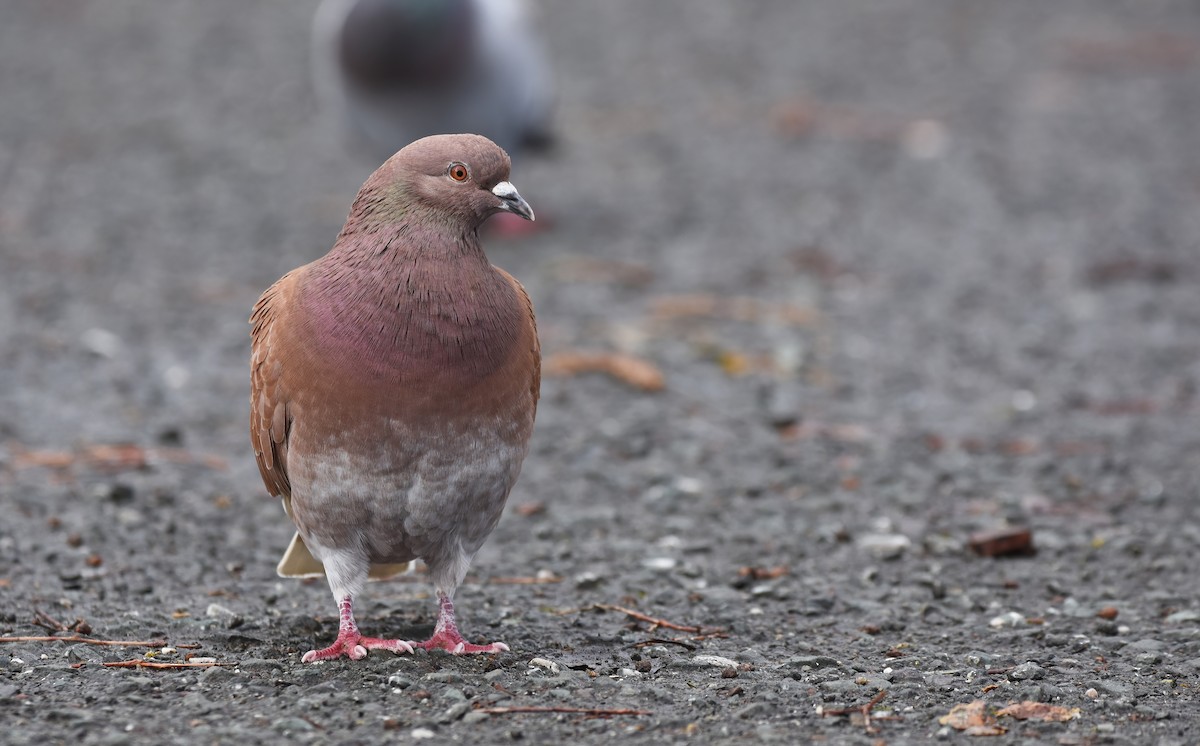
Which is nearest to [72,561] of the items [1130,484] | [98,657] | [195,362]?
[98,657]

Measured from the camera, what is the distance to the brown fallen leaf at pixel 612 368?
755 centimetres

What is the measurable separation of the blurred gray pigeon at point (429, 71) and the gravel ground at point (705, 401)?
0.81 meters

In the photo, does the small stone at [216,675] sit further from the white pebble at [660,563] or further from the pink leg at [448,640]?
the white pebble at [660,563]

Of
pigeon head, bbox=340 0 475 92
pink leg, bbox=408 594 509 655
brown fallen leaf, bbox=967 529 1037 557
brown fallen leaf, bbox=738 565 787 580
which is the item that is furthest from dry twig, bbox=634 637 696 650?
pigeon head, bbox=340 0 475 92

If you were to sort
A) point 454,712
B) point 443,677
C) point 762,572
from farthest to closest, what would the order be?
point 762,572 → point 443,677 → point 454,712

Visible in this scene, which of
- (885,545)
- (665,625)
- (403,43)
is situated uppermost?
(403,43)

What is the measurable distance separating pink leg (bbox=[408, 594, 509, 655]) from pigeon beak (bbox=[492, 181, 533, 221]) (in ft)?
3.87

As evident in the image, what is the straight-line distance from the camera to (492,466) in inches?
164

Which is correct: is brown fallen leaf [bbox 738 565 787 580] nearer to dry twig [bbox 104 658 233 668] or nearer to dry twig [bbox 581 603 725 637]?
dry twig [bbox 581 603 725 637]

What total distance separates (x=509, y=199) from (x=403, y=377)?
62 centimetres

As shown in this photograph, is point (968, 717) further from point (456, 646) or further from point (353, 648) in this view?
point (353, 648)

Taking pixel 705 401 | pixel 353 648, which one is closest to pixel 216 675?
pixel 353 648

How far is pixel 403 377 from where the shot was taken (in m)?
3.95

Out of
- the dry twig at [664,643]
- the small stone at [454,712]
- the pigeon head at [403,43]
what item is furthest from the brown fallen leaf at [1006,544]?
the pigeon head at [403,43]
